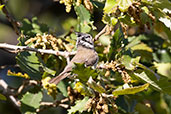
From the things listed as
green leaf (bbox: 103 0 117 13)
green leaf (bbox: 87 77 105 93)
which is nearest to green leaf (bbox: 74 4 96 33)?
green leaf (bbox: 103 0 117 13)

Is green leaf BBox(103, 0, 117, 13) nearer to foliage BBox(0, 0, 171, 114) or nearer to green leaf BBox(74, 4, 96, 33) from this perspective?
foliage BBox(0, 0, 171, 114)

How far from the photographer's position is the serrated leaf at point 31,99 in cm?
259

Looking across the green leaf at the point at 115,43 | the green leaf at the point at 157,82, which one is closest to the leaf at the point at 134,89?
the green leaf at the point at 157,82

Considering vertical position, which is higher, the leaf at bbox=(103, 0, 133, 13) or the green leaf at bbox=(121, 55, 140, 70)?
the leaf at bbox=(103, 0, 133, 13)

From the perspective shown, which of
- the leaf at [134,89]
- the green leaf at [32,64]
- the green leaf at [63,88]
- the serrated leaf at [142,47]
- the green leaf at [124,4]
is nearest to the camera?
the leaf at [134,89]

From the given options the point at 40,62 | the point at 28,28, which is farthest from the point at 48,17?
the point at 40,62

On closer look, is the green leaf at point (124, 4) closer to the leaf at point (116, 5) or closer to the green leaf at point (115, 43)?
the leaf at point (116, 5)

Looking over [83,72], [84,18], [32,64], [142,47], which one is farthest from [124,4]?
[142,47]

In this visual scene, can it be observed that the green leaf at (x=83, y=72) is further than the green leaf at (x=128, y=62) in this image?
No

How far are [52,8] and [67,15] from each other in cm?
38

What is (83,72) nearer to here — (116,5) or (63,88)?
(116,5)

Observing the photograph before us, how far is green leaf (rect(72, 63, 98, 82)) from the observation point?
6.57 feet

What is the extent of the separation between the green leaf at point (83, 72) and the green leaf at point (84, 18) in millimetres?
607

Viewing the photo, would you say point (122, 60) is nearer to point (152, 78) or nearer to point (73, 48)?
point (152, 78)
